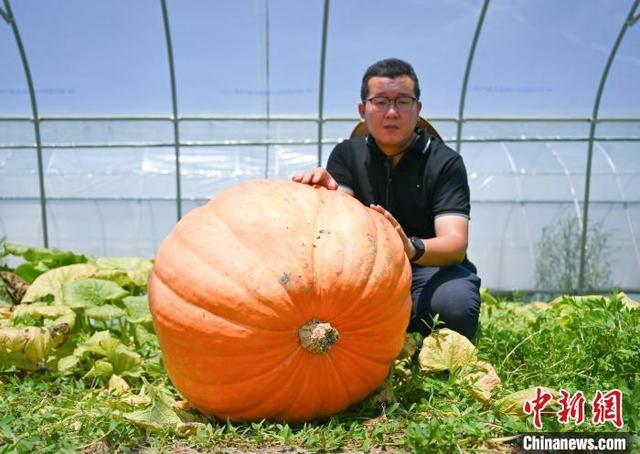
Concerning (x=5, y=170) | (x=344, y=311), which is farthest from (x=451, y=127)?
(x=344, y=311)

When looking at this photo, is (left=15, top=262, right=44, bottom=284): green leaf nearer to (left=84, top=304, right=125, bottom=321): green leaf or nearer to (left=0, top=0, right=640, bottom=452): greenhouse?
(left=84, top=304, right=125, bottom=321): green leaf

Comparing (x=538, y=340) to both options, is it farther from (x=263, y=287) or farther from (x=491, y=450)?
(x=263, y=287)

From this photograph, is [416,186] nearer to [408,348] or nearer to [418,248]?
[418,248]

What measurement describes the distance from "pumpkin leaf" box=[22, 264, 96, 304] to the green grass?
57 cm

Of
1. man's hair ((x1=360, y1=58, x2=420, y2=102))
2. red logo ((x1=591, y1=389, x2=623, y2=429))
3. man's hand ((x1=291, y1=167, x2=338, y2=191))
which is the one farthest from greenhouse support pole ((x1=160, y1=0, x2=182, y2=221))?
red logo ((x1=591, y1=389, x2=623, y2=429))

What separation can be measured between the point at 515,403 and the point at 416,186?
1332mm

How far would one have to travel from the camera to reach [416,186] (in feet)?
10.1

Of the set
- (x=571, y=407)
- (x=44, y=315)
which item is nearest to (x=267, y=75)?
(x=44, y=315)

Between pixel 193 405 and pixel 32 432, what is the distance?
1.67ft

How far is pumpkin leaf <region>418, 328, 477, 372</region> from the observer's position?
229 centimetres

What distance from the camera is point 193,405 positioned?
7.08 ft

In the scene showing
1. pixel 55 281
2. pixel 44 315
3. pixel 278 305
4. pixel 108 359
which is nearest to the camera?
pixel 278 305

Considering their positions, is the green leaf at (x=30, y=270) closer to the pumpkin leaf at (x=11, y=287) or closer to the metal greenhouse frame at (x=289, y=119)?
the pumpkin leaf at (x=11, y=287)

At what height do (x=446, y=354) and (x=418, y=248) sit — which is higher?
(x=418, y=248)
